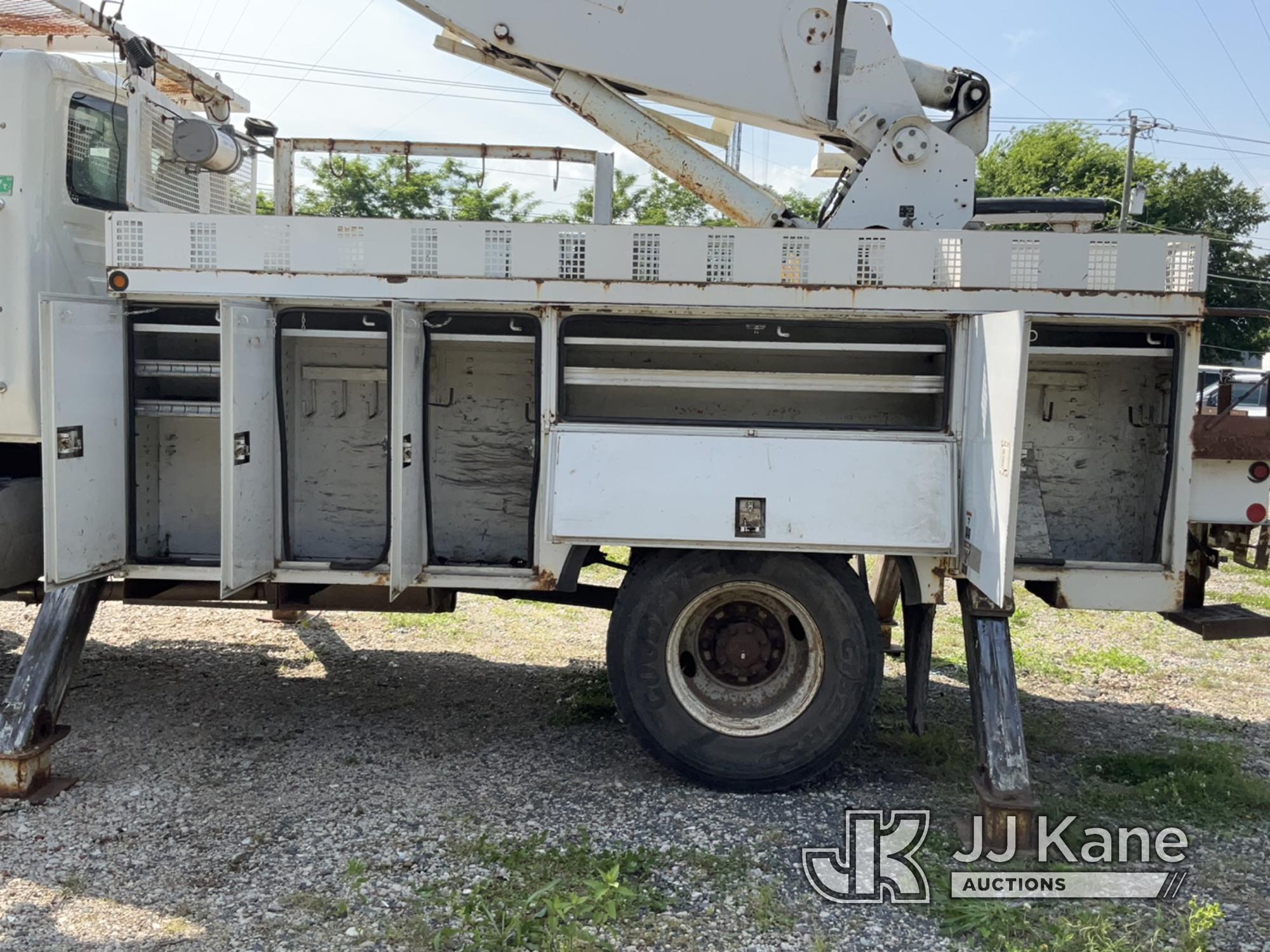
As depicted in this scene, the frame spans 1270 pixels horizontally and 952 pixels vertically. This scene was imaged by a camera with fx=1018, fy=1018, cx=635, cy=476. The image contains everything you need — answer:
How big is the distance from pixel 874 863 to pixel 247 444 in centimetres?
289

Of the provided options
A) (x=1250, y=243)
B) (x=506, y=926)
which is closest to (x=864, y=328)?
(x=506, y=926)

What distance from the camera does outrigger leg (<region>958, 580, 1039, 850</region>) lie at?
3664 millimetres

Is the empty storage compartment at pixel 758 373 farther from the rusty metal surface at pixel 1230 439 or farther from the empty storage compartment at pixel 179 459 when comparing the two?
the empty storage compartment at pixel 179 459

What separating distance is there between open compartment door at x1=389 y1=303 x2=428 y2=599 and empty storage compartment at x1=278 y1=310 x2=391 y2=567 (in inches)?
13.1

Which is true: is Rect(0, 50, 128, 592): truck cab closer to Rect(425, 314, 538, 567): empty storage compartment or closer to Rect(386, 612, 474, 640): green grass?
Rect(425, 314, 538, 567): empty storage compartment

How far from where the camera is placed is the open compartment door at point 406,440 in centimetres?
412

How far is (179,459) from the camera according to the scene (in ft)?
15.5

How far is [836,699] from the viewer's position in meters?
4.09

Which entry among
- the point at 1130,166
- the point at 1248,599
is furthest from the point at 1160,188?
the point at 1248,599

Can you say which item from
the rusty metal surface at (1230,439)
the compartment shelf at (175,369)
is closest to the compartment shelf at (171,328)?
the compartment shelf at (175,369)

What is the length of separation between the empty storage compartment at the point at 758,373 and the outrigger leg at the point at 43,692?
7.44 feet

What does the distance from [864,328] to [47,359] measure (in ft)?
10.7

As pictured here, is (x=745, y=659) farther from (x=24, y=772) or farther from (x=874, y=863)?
(x=24, y=772)

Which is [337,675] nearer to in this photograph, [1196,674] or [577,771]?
[577,771]
